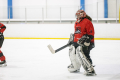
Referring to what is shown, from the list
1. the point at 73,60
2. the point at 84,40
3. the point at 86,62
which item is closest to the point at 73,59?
the point at 73,60

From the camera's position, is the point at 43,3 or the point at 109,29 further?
the point at 43,3

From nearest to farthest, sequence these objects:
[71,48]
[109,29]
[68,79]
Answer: [68,79], [71,48], [109,29]

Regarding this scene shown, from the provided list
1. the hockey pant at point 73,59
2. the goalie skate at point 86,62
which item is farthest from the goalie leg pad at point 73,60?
the goalie skate at point 86,62

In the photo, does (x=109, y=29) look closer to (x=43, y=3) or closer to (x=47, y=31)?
(x=47, y=31)

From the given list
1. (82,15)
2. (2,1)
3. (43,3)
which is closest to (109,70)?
(82,15)

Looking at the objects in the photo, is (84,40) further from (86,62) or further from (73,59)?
(73,59)

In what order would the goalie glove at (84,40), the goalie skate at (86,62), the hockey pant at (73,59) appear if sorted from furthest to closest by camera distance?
the hockey pant at (73,59) < the goalie skate at (86,62) < the goalie glove at (84,40)

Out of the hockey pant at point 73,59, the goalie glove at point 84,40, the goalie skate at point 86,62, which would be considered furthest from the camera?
the hockey pant at point 73,59

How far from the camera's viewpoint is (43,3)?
39.8ft

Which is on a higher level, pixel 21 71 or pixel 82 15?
pixel 82 15

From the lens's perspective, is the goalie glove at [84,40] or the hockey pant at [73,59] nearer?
the goalie glove at [84,40]

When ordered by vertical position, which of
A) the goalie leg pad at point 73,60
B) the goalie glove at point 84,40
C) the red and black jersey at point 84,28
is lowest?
the goalie leg pad at point 73,60

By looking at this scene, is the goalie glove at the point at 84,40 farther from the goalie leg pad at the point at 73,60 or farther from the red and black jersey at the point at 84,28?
the goalie leg pad at the point at 73,60

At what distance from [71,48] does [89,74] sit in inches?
16.8
